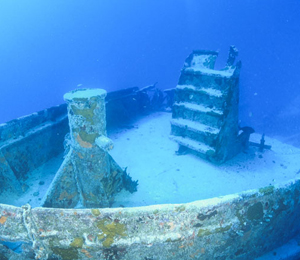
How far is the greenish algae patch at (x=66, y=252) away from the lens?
7.17 feet

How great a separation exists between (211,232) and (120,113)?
779cm

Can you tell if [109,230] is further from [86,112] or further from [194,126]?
[194,126]

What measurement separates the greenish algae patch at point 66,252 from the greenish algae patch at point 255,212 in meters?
2.08

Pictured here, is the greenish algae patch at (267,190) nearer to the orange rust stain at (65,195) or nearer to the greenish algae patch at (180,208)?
the greenish algae patch at (180,208)

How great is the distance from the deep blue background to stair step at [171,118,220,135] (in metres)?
43.5

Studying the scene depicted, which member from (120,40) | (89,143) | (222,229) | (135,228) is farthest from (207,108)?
(120,40)

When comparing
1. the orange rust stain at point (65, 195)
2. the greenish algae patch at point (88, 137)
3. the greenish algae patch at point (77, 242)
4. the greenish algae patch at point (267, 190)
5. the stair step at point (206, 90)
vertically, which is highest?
the stair step at point (206, 90)

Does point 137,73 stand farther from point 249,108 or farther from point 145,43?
point 249,108

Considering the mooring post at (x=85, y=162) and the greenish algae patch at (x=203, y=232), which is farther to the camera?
the mooring post at (x=85, y=162)

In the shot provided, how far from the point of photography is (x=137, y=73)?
3110 inches

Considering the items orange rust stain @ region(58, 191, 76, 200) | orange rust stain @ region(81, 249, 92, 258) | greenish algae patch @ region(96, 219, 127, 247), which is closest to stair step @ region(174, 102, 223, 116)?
orange rust stain @ region(58, 191, 76, 200)

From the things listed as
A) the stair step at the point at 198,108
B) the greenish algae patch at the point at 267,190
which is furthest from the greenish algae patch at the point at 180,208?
the stair step at the point at 198,108

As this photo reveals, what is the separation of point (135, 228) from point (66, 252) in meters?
0.83

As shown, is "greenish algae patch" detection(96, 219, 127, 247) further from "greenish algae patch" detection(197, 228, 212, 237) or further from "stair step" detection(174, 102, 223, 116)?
"stair step" detection(174, 102, 223, 116)
